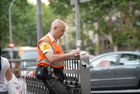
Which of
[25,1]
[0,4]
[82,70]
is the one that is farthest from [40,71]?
[0,4]

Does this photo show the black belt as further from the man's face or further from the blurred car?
the blurred car

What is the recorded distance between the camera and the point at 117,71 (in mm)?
15203

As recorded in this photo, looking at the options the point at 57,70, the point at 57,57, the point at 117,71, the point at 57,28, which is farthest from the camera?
the point at 117,71

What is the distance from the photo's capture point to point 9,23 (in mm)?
44188

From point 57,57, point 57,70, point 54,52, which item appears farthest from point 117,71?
point 57,57

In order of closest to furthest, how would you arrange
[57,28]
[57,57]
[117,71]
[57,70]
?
1. [57,57]
2. [57,28]
3. [57,70]
4. [117,71]

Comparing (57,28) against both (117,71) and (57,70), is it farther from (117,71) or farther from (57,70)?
(117,71)

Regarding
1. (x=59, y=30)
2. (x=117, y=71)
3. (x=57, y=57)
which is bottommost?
(x=117, y=71)

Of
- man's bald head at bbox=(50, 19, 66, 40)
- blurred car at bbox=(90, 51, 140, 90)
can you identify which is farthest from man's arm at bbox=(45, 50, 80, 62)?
blurred car at bbox=(90, 51, 140, 90)

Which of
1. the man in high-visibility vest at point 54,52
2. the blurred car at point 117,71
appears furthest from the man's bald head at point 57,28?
the blurred car at point 117,71

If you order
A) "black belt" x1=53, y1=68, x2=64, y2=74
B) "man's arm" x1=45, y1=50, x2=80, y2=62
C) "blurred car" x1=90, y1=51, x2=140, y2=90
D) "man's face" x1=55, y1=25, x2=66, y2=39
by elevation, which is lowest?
"blurred car" x1=90, y1=51, x2=140, y2=90

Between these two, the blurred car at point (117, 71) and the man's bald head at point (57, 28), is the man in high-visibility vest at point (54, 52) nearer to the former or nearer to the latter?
the man's bald head at point (57, 28)

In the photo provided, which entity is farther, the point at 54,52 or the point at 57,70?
the point at 57,70

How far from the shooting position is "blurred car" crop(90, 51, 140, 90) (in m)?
15.1
